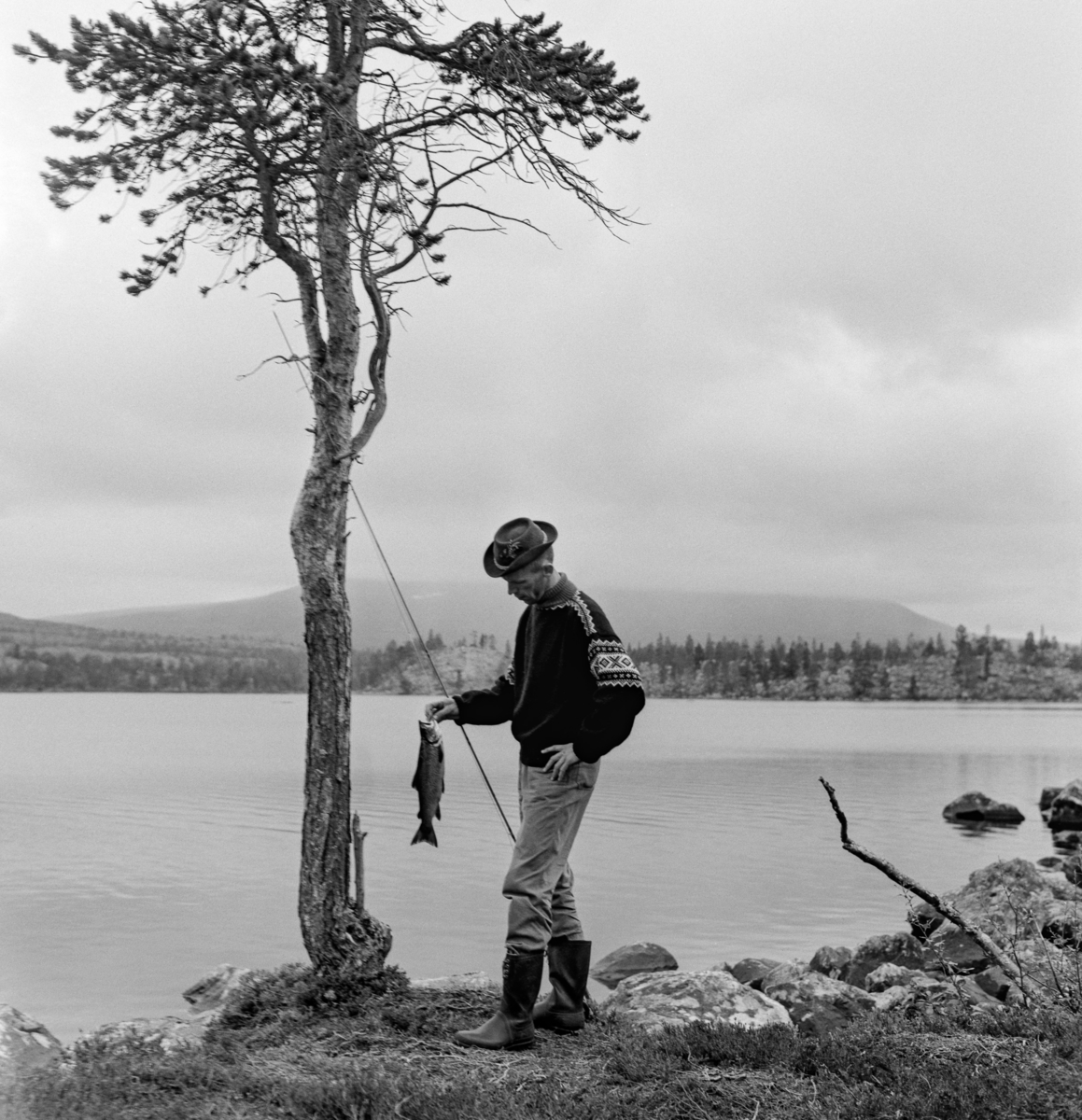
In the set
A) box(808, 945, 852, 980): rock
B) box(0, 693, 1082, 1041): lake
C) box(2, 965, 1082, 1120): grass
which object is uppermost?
box(2, 965, 1082, 1120): grass

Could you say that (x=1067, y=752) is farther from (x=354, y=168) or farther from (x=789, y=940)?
(x=354, y=168)

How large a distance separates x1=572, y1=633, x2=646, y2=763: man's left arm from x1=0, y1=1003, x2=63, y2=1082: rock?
380cm

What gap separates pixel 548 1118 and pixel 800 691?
196088 millimetres

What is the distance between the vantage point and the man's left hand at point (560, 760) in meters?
6.79

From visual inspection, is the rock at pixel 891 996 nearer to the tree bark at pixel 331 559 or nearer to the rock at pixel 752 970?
the rock at pixel 752 970

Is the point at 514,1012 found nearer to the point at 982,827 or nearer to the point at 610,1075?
the point at 610,1075

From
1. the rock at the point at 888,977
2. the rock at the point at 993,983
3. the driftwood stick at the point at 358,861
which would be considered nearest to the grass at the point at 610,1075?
the driftwood stick at the point at 358,861

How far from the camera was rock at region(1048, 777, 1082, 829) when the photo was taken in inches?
1312

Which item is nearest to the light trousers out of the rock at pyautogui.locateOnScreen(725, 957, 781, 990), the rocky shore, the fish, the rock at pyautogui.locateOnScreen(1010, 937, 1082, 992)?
the fish

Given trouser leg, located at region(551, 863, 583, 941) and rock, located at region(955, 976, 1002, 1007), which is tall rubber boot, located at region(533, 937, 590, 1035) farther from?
rock, located at region(955, 976, 1002, 1007)

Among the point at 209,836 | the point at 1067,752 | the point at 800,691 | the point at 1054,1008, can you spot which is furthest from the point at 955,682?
the point at 1054,1008

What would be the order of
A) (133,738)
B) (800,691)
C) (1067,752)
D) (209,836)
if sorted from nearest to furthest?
(209,836) → (1067,752) → (133,738) → (800,691)

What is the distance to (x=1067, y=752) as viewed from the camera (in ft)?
222

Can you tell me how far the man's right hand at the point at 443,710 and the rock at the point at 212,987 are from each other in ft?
19.0
